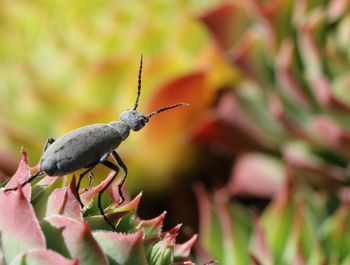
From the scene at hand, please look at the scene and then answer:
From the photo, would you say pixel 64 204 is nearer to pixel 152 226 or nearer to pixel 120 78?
pixel 152 226

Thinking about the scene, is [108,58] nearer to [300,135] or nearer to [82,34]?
[82,34]

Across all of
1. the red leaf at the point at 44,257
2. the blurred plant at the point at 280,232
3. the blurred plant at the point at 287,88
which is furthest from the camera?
the blurred plant at the point at 287,88

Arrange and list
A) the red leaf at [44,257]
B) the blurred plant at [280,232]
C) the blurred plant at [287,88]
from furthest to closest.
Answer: the blurred plant at [287,88] → the blurred plant at [280,232] → the red leaf at [44,257]

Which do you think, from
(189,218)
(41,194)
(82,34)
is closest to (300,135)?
(189,218)

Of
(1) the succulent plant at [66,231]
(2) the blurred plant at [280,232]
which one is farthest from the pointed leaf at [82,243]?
(2) the blurred plant at [280,232]

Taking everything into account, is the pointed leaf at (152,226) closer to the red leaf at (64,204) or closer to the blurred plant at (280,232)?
the red leaf at (64,204)

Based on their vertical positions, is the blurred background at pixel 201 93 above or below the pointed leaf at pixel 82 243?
above

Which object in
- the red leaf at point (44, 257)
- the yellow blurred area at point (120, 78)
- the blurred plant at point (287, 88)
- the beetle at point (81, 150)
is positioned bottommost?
the red leaf at point (44, 257)

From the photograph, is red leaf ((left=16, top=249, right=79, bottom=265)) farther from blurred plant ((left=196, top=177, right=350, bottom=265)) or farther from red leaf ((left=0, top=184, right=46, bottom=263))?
blurred plant ((left=196, top=177, right=350, bottom=265))
